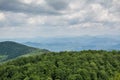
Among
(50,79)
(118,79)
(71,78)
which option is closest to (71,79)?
(71,78)

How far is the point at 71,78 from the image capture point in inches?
7854

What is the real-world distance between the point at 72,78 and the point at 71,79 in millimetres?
1279

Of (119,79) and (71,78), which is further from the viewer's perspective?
(71,78)

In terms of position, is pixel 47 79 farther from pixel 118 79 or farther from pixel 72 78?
pixel 118 79

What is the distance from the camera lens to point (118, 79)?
358ft

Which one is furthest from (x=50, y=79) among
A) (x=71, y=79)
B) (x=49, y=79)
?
(x=71, y=79)

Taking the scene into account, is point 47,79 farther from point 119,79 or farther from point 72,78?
point 119,79

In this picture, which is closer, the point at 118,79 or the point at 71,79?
the point at 118,79

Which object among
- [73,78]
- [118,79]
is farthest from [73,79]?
[118,79]

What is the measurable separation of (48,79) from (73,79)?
18.9 metres

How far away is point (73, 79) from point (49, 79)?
59.4ft

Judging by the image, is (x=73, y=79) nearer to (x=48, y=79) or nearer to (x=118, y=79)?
(x=48, y=79)

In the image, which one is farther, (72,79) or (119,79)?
(72,79)

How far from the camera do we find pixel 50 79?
650 ft
